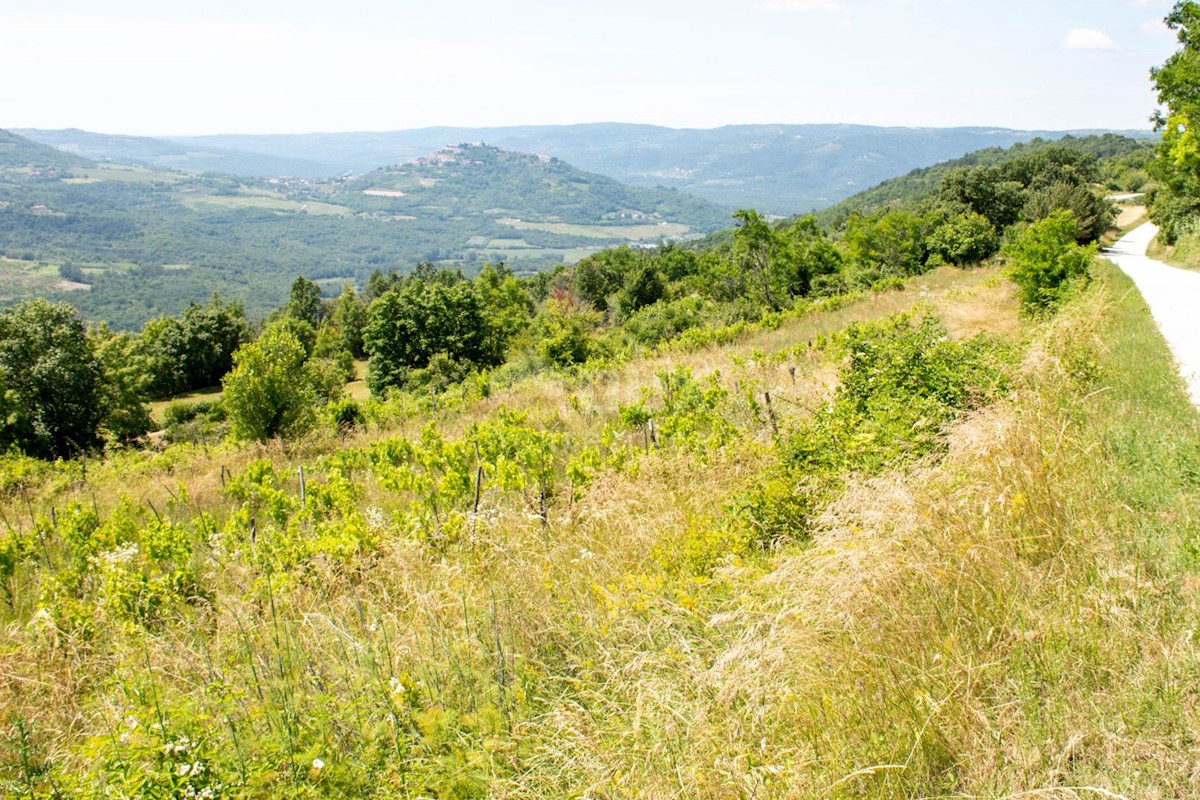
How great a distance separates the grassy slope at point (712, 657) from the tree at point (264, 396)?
14.8m

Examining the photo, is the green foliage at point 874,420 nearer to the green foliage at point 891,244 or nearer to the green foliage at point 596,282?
the green foliage at point 891,244

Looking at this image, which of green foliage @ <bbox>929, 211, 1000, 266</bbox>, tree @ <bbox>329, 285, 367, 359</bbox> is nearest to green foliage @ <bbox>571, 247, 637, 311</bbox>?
tree @ <bbox>329, 285, 367, 359</bbox>

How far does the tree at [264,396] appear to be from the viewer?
18.5 meters

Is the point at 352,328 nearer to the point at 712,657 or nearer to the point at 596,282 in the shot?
the point at 596,282

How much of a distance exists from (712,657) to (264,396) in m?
18.6

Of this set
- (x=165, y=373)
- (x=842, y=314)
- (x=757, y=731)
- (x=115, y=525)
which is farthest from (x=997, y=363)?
(x=165, y=373)

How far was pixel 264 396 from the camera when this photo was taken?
61.5ft

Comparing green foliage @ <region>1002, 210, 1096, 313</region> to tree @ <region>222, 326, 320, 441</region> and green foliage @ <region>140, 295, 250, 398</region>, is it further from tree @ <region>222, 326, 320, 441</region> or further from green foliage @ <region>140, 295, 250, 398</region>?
green foliage @ <region>140, 295, 250, 398</region>

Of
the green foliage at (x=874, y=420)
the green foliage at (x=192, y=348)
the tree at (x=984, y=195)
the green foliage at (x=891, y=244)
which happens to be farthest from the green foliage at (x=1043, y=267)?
the green foliage at (x=192, y=348)

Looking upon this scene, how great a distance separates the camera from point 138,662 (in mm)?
3660

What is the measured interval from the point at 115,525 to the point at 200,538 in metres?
0.87

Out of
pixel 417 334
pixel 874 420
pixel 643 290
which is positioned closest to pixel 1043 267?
pixel 874 420

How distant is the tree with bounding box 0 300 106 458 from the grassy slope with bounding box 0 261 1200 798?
140ft

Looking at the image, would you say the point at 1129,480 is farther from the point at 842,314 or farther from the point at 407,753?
the point at 842,314
